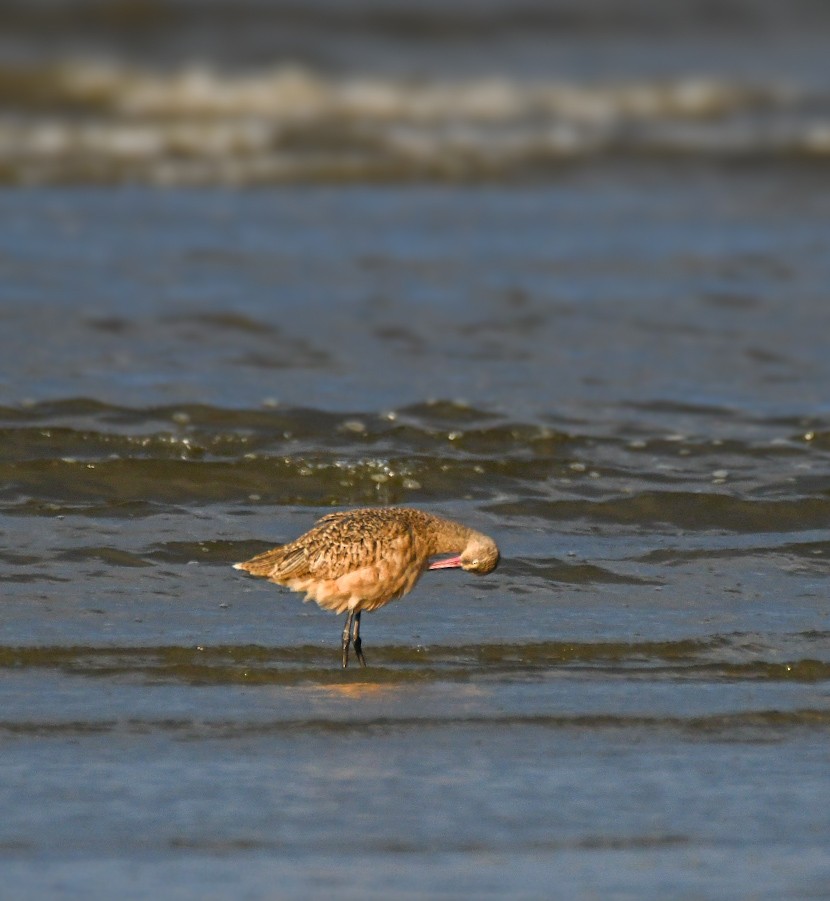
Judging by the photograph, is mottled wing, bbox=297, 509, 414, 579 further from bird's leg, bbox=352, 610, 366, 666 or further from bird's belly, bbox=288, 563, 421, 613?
bird's leg, bbox=352, 610, 366, 666

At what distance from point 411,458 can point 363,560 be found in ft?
7.12

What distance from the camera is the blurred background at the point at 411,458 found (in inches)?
181

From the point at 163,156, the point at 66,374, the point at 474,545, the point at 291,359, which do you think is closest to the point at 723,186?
the point at 163,156

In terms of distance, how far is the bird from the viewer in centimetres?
602

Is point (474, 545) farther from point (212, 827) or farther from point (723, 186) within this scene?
point (723, 186)

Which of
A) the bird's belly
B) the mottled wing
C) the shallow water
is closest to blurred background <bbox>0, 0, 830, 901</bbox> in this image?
the shallow water

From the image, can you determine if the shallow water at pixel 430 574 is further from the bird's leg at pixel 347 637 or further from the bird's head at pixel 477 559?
the bird's head at pixel 477 559

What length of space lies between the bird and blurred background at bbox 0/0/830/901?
168mm

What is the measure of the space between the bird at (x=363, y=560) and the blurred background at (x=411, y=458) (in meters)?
0.17

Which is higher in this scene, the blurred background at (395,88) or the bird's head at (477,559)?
the blurred background at (395,88)

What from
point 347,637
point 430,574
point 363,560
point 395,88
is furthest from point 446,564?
point 395,88

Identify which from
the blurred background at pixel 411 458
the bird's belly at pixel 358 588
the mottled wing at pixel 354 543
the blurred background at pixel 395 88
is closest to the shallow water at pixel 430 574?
the blurred background at pixel 411 458

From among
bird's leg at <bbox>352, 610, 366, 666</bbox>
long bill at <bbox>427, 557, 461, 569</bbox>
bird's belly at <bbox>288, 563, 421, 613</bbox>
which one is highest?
long bill at <bbox>427, 557, 461, 569</bbox>

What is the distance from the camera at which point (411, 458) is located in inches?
322
